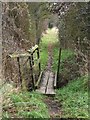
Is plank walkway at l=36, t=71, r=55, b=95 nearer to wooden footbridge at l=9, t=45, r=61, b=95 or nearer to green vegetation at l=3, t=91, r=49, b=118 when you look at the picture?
wooden footbridge at l=9, t=45, r=61, b=95

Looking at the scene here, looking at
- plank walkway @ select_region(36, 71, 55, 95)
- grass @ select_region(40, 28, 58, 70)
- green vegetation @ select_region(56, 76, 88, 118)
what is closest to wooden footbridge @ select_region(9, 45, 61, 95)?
plank walkway @ select_region(36, 71, 55, 95)

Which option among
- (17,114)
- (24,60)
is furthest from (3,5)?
(17,114)

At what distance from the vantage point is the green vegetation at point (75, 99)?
6611mm

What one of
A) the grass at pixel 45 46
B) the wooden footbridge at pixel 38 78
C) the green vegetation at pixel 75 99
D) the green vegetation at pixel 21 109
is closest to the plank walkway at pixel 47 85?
the wooden footbridge at pixel 38 78

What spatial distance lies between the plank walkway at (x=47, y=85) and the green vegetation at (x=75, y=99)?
0.98 feet

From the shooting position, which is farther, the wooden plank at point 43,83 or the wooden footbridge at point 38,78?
the wooden plank at point 43,83

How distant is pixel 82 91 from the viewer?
8688 millimetres

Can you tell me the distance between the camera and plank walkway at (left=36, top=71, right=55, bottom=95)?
30.1ft

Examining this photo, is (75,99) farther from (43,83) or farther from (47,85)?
(43,83)

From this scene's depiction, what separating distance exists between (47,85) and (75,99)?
251 cm

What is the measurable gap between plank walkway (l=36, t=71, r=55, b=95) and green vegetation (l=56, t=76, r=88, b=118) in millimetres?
300

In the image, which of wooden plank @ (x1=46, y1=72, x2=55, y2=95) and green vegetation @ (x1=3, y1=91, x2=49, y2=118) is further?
wooden plank @ (x1=46, y1=72, x2=55, y2=95)

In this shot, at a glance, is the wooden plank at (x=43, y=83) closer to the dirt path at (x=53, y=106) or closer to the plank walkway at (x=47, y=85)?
the plank walkway at (x=47, y=85)

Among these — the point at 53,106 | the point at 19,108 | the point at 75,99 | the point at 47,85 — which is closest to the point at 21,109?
the point at 19,108
